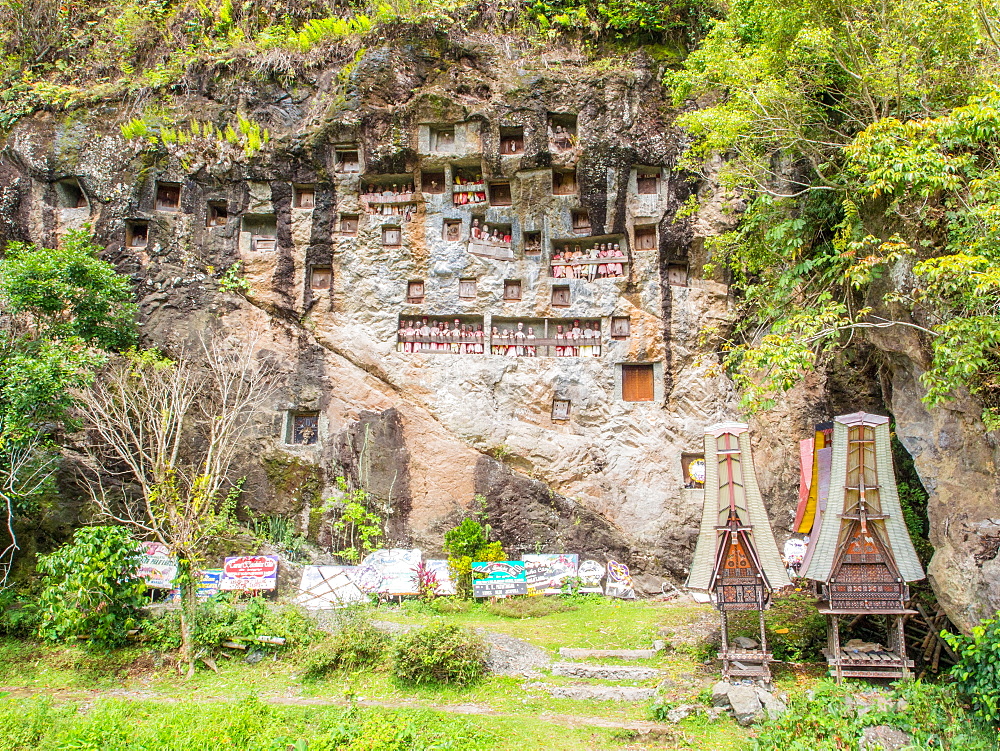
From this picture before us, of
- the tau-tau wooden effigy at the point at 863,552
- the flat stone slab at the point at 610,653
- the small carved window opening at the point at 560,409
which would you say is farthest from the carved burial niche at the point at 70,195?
the tau-tau wooden effigy at the point at 863,552

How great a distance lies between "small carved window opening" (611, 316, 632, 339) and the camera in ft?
60.3

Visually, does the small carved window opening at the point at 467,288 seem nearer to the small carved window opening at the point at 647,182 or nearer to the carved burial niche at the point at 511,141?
the carved burial niche at the point at 511,141

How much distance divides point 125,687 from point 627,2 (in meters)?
20.5

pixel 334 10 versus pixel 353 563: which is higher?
pixel 334 10

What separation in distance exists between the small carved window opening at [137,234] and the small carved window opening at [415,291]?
7442 mm

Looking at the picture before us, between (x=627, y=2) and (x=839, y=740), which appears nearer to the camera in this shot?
(x=839, y=740)

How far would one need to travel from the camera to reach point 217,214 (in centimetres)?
1920

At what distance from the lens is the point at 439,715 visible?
927cm

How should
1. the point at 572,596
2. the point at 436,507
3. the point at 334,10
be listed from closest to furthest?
the point at 572,596 < the point at 436,507 < the point at 334,10

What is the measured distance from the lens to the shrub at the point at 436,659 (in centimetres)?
1038

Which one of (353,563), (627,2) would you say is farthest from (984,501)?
(627,2)

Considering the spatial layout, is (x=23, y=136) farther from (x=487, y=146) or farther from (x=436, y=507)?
(x=436, y=507)

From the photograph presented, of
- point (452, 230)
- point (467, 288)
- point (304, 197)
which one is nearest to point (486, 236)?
point (452, 230)

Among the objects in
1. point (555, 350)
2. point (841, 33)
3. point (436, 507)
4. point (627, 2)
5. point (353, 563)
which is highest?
point (627, 2)
